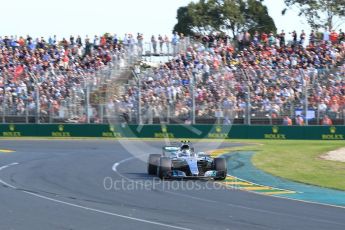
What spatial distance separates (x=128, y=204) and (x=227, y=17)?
2428 inches

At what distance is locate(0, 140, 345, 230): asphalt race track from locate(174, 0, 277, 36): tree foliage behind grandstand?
53525 millimetres

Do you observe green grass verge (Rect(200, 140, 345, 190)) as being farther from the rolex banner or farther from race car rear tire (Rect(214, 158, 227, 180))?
race car rear tire (Rect(214, 158, 227, 180))

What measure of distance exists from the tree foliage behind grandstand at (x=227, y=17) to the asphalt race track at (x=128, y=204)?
176 feet

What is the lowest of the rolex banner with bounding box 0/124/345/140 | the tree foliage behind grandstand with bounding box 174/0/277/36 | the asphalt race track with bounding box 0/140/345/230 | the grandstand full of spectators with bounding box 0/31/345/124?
the asphalt race track with bounding box 0/140/345/230

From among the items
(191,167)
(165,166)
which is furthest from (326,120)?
(165,166)

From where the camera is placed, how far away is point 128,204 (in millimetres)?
14477

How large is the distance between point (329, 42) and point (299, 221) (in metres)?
24.2

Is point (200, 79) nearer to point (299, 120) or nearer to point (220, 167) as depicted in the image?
point (299, 120)

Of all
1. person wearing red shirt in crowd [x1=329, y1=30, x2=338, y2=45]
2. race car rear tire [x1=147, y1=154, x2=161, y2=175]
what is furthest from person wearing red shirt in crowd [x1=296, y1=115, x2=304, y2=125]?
race car rear tire [x1=147, y1=154, x2=161, y2=175]

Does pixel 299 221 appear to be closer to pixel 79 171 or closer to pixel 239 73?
pixel 79 171

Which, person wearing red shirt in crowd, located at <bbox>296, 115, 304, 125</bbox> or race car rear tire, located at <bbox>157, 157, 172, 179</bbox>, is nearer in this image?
race car rear tire, located at <bbox>157, 157, 172, 179</bbox>

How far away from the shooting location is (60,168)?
2219 centimetres

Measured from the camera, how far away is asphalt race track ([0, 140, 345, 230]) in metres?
12.2

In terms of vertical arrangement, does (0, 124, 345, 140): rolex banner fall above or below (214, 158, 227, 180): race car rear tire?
above
